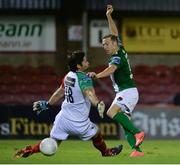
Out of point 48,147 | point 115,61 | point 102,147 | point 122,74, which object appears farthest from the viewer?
point 122,74

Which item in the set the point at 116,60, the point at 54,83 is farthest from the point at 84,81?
the point at 54,83

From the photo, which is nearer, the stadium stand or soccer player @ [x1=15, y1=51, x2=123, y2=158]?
soccer player @ [x1=15, y1=51, x2=123, y2=158]

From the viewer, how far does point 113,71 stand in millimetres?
11445

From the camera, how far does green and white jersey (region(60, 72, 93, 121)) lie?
1088 centimetres

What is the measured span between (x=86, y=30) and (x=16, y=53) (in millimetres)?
2168

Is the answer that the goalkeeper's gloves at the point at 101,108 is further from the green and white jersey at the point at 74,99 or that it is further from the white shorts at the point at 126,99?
the white shorts at the point at 126,99

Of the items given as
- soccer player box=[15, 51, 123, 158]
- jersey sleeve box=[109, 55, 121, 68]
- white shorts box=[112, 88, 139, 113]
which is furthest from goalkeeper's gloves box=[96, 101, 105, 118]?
white shorts box=[112, 88, 139, 113]

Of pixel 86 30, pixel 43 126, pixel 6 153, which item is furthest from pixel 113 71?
pixel 86 30

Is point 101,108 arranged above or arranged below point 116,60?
below

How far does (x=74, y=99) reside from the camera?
35.8 ft

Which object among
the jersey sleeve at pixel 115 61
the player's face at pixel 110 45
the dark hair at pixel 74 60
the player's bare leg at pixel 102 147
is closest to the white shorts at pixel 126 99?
the jersey sleeve at pixel 115 61

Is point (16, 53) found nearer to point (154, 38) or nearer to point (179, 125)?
point (154, 38)

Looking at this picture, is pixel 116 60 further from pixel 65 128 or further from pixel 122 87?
pixel 65 128

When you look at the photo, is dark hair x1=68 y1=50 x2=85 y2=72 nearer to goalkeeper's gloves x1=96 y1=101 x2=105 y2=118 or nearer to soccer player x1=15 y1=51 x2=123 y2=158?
soccer player x1=15 y1=51 x2=123 y2=158
